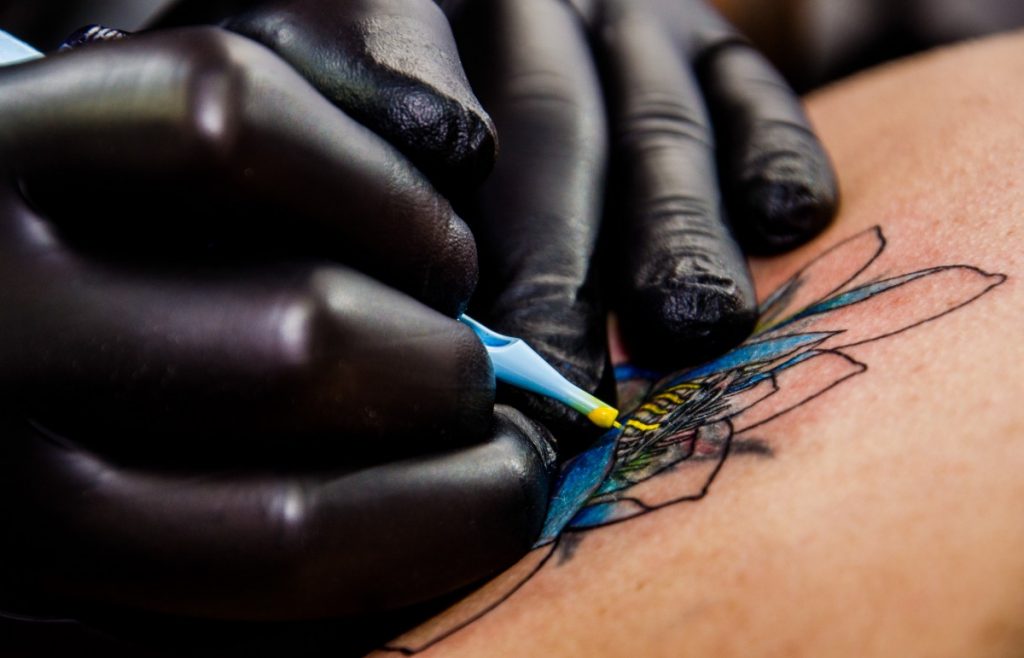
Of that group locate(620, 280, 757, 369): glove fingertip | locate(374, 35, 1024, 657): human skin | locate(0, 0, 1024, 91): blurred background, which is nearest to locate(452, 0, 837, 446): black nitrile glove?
locate(620, 280, 757, 369): glove fingertip

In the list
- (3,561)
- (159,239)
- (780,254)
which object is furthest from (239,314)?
(780,254)

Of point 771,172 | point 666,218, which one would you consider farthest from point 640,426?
point 771,172

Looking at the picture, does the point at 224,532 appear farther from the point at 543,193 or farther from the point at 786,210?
the point at 786,210

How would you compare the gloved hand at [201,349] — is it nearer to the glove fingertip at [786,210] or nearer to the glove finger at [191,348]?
the glove finger at [191,348]

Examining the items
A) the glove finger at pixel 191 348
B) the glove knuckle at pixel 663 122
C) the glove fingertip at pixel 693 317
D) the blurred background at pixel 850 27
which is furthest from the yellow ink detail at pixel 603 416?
the blurred background at pixel 850 27

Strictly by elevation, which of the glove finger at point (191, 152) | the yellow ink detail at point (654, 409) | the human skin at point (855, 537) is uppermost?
the glove finger at point (191, 152)

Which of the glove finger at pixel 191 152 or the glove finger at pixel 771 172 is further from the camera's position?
the glove finger at pixel 771 172

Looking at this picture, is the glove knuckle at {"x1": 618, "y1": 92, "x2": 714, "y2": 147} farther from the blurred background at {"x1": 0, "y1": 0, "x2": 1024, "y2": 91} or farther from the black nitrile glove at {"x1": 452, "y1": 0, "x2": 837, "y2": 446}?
the blurred background at {"x1": 0, "y1": 0, "x2": 1024, "y2": 91}
